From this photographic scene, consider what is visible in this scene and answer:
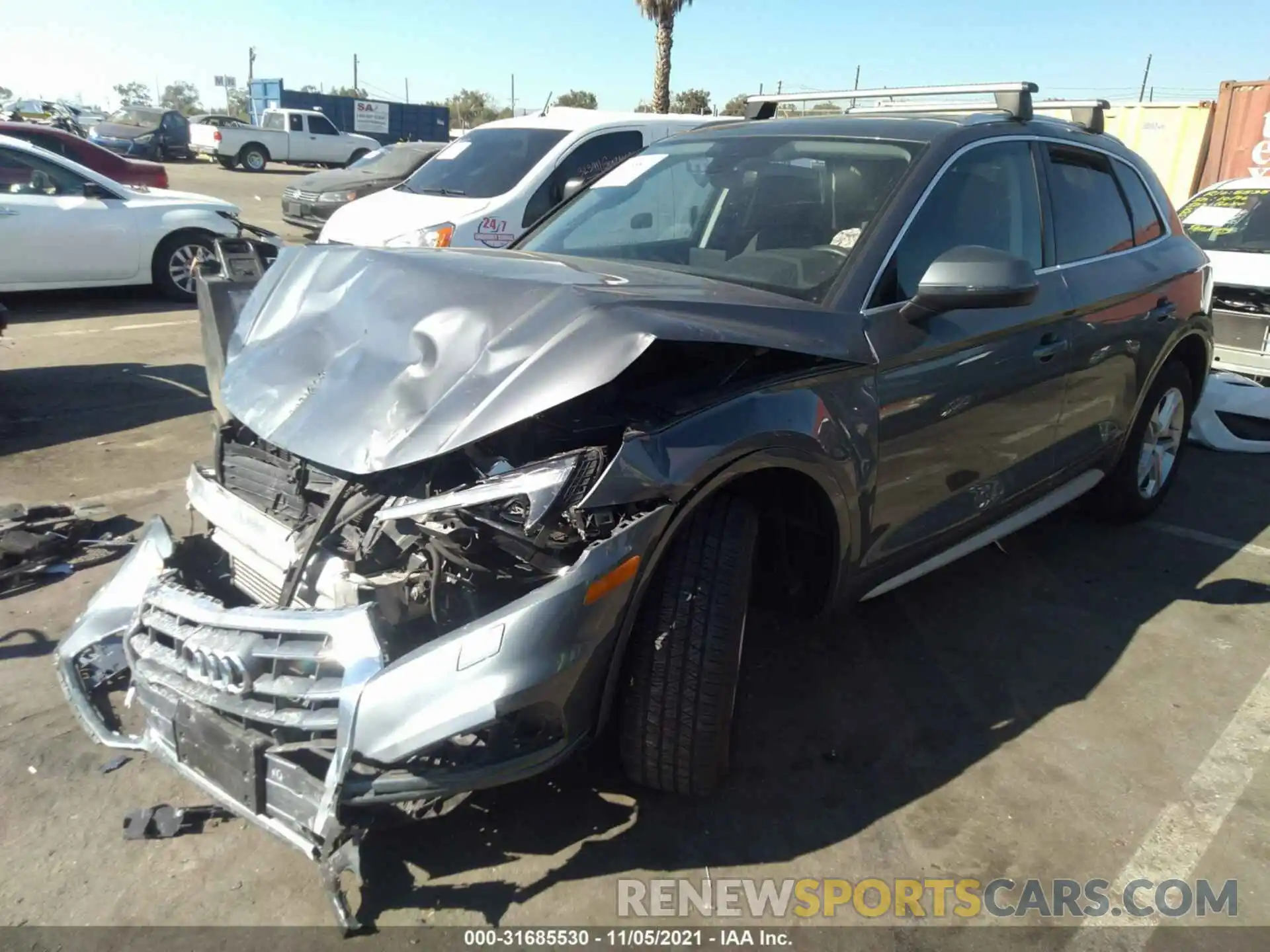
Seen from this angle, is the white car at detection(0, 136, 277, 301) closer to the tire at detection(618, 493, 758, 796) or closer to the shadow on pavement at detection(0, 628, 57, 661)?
the shadow on pavement at detection(0, 628, 57, 661)

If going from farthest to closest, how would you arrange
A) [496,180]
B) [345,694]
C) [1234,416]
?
[496,180] → [1234,416] → [345,694]

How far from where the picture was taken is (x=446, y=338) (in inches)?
102

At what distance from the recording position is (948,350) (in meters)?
3.19

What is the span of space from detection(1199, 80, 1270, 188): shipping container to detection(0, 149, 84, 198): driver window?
1540 centimetres

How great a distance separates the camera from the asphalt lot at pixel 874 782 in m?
2.45

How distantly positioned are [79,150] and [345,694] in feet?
37.0

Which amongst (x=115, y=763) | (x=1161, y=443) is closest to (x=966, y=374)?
(x=1161, y=443)

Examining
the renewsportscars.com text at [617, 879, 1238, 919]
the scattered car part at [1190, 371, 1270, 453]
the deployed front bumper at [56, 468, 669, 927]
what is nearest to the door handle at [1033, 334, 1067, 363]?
the renewsportscars.com text at [617, 879, 1238, 919]

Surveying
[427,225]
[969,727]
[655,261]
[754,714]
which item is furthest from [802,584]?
[427,225]

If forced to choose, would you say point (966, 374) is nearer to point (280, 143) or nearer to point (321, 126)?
point (280, 143)

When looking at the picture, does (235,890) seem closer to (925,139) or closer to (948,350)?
(948,350)

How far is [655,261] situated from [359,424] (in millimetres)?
1372

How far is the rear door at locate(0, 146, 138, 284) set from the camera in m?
8.84

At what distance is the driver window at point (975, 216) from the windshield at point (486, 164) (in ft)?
18.8
